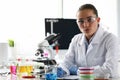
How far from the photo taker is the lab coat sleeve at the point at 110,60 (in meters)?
2.09

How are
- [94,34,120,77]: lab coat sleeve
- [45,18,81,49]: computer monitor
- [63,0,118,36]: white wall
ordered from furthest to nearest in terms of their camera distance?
1. [63,0,118,36]: white wall
2. [45,18,81,49]: computer monitor
3. [94,34,120,77]: lab coat sleeve

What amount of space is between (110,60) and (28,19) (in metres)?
2.07

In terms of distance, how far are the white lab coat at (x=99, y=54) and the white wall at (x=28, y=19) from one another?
1493mm

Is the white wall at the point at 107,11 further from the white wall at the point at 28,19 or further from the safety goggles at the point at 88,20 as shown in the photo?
the safety goggles at the point at 88,20

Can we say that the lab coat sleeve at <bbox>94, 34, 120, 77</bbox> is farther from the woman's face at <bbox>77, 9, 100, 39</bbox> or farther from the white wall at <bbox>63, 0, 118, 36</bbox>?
the white wall at <bbox>63, 0, 118, 36</bbox>

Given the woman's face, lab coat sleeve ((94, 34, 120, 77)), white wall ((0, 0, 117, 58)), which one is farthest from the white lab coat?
white wall ((0, 0, 117, 58))

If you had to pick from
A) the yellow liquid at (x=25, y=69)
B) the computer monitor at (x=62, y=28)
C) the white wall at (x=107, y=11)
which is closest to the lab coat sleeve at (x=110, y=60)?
the yellow liquid at (x=25, y=69)

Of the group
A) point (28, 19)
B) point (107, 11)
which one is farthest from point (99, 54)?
point (28, 19)

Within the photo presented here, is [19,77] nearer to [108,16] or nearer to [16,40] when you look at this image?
[16,40]

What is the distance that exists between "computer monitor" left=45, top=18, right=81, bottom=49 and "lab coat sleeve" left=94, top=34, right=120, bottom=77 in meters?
1.32

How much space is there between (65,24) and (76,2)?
69 cm

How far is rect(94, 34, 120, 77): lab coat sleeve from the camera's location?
6.86 feet

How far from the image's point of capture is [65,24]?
3580 mm

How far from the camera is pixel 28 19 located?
3994 millimetres
